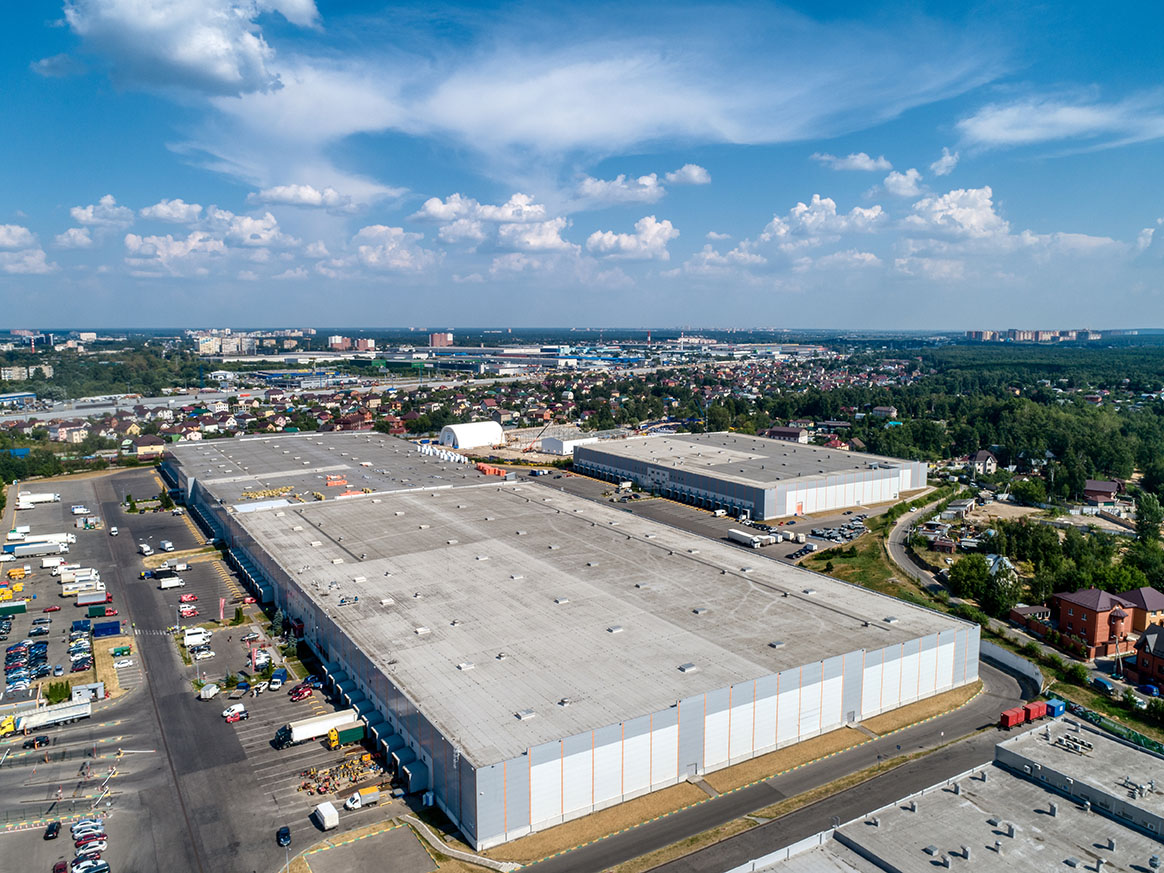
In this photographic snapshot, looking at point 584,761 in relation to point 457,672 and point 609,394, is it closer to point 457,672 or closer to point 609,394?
point 457,672

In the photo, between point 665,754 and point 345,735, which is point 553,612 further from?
point 345,735

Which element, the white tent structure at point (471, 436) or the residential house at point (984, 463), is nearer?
the residential house at point (984, 463)

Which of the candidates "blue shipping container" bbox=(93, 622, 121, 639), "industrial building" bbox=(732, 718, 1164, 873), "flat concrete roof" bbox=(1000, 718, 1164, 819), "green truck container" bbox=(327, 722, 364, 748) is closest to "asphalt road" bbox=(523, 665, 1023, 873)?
"industrial building" bbox=(732, 718, 1164, 873)

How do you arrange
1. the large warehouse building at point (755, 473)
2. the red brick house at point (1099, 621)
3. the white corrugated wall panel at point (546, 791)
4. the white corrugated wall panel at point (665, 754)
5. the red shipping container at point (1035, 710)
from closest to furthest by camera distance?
the white corrugated wall panel at point (546, 791)
the white corrugated wall panel at point (665, 754)
the red shipping container at point (1035, 710)
the red brick house at point (1099, 621)
the large warehouse building at point (755, 473)

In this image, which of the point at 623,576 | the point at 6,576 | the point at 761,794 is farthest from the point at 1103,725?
the point at 6,576

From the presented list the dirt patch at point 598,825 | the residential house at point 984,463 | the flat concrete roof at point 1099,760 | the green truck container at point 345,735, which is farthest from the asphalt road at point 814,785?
the residential house at point 984,463

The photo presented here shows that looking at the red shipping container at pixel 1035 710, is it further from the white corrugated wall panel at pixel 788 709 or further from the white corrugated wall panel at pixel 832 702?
the white corrugated wall panel at pixel 788 709
